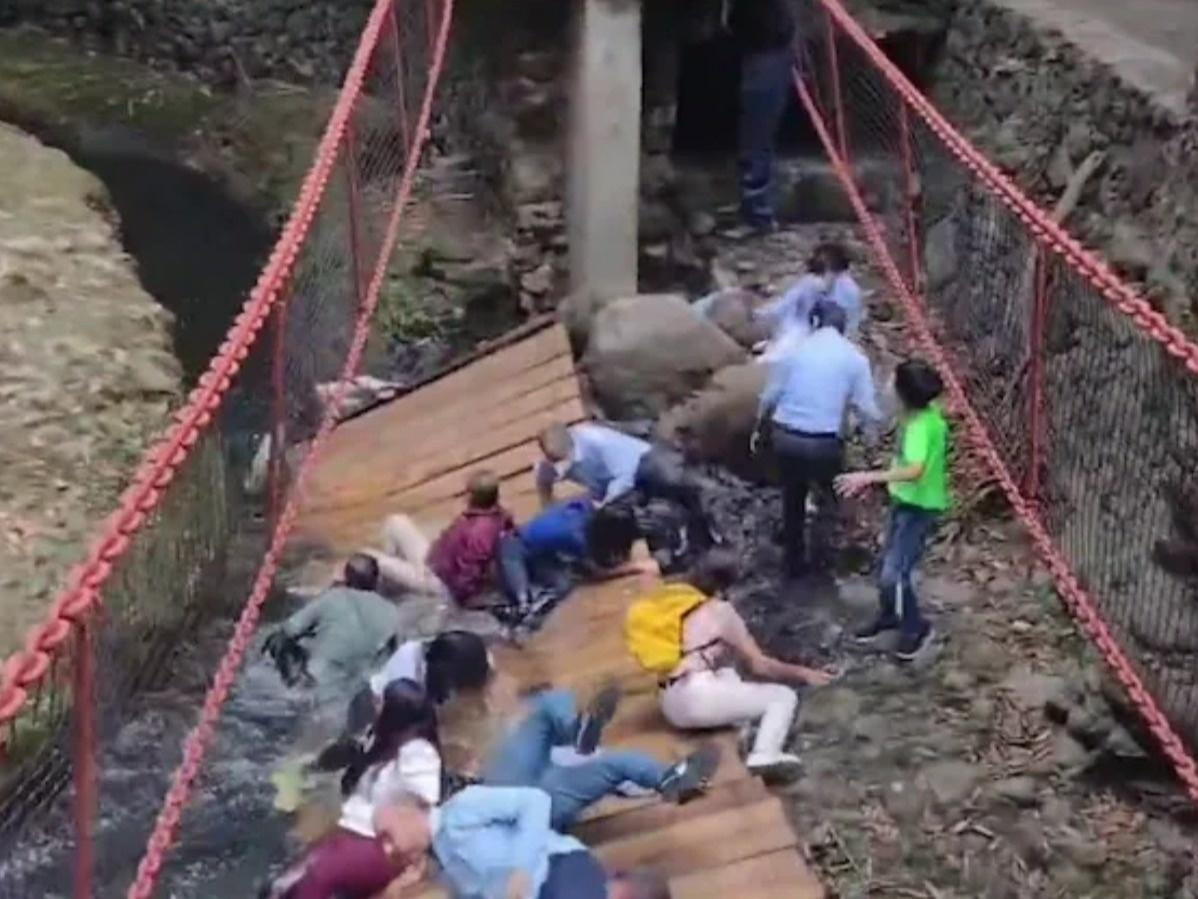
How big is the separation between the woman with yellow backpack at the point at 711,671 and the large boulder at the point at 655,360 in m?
3.12

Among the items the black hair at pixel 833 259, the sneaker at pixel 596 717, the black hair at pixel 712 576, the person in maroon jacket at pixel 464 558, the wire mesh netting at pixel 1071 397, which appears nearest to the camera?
the wire mesh netting at pixel 1071 397

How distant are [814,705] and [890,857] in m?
1.04

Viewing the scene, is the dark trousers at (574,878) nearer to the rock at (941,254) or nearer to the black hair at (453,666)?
the black hair at (453,666)

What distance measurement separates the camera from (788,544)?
337 inches

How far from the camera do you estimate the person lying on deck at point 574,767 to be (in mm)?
6305

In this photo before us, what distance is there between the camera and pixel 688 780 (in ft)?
20.8

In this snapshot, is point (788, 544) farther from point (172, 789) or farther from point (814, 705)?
point (172, 789)

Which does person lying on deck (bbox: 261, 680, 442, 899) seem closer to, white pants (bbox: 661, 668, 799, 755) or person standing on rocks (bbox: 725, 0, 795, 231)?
white pants (bbox: 661, 668, 799, 755)

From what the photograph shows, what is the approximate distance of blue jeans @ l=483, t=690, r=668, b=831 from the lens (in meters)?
6.30

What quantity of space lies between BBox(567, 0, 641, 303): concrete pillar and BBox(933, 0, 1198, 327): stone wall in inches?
73.2

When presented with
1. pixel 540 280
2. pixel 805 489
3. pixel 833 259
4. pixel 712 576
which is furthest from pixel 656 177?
pixel 712 576

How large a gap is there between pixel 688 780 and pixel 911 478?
145 centimetres

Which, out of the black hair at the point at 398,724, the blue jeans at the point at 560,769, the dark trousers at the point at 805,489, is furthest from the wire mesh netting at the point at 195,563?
the dark trousers at the point at 805,489

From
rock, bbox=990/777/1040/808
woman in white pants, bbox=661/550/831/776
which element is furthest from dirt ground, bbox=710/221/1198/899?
woman in white pants, bbox=661/550/831/776
